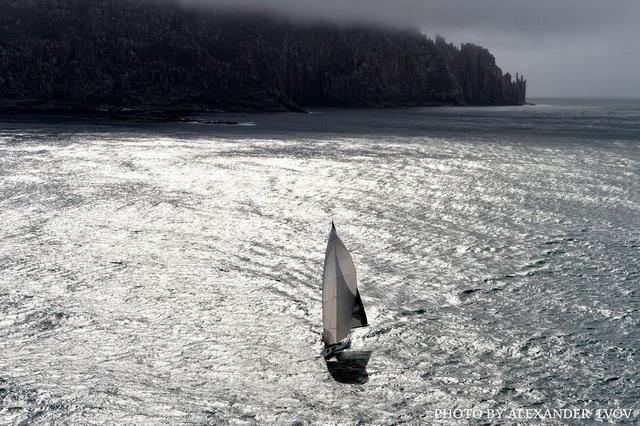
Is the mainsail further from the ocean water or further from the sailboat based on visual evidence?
the ocean water

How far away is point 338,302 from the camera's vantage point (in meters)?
25.5

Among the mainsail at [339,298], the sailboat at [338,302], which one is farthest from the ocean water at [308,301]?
the mainsail at [339,298]

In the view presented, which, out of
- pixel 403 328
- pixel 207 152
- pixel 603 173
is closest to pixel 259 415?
pixel 403 328

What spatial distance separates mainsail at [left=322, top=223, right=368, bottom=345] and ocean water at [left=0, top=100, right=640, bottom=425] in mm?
1133

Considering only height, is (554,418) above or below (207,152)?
below

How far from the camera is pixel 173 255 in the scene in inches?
1534

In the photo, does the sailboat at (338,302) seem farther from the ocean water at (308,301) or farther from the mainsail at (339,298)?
the ocean water at (308,301)

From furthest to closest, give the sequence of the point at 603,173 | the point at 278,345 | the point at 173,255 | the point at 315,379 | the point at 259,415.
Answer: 1. the point at 603,173
2. the point at 173,255
3. the point at 278,345
4. the point at 315,379
5. the point at 259,415

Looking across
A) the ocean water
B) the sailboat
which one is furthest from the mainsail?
the ocean water

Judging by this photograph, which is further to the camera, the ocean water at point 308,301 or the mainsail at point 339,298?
the mainsail at point 339,298

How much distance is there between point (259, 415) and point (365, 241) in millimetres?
23007

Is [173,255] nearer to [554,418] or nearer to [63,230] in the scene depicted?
[63,230]

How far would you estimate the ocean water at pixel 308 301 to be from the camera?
21.6 meters

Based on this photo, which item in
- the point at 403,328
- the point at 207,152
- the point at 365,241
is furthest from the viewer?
the point at 207,152
